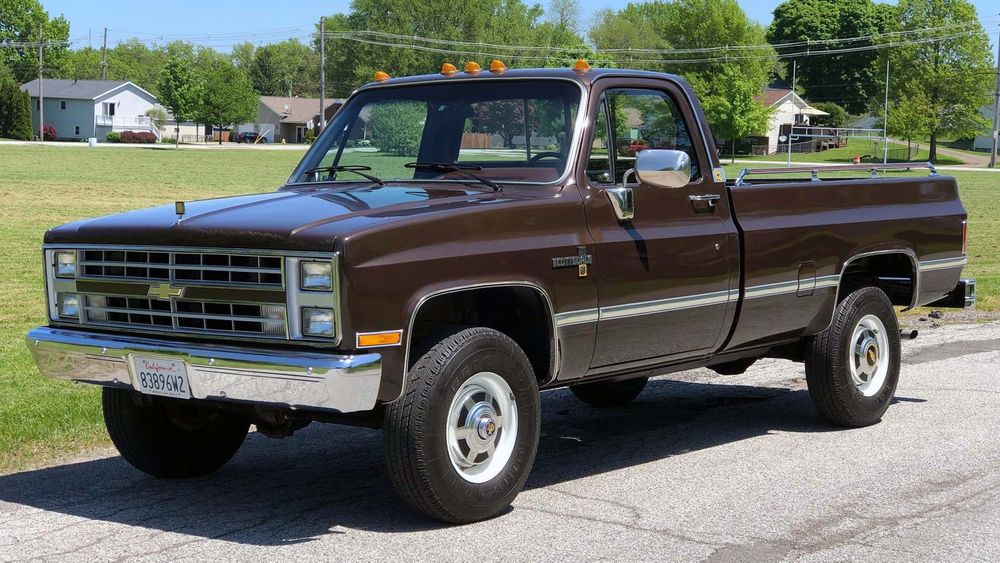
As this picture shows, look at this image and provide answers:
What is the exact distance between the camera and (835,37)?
121 m

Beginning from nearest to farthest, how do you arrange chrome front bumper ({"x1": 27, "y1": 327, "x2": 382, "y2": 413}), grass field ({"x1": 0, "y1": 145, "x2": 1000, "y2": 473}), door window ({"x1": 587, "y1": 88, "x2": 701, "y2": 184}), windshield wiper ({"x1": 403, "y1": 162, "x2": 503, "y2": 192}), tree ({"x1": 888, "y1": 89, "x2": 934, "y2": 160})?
1. chrome front bumper ({"x1": 27, "y1": 327, "x2": 382, "y2": 413})
2. windshield wiper ({"x1": 403, "y1": 162, "x2": 503, "y2": 192})
3. door window ({"x1": 587, "y1": 88, "x2": 701, "y2": 184})
4. grass field ({"x1": 0, "y1": 145, "x2": 1000, "y2": 473})
5. tree ({"x1": 888, "y1": 89, "x2": 934, "y2": 160})

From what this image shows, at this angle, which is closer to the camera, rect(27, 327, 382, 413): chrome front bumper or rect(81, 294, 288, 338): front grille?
rect(27, 327, 382, 413): chrome front bumper

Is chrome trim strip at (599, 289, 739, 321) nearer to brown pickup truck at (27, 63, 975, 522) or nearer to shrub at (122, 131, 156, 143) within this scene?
brown pickup truck at (27, 63, 975, 522)

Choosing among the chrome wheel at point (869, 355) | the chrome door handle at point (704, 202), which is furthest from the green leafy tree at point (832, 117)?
the chrome door handle at point (704, 202)

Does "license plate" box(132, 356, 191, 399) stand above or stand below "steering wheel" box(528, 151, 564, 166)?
below

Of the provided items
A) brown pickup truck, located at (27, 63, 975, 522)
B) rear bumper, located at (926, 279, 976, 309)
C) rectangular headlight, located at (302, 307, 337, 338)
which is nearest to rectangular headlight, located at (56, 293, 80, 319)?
brown pickup truck, located at (27, 63, 975, 522)

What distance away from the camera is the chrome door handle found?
22.1ft

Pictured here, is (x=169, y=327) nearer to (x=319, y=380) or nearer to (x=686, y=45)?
(x=319, y=380)

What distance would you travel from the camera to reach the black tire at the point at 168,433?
621 centimetres

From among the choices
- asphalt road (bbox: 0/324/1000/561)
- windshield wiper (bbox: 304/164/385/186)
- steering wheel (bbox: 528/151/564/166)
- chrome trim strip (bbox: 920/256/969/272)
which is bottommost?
asphalt road (bbox: 0/324/1000/561)

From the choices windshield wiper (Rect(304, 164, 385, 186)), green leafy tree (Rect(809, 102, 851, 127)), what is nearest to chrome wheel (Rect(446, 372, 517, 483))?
windshield wiper (Rect(304, 164, 385, 186))

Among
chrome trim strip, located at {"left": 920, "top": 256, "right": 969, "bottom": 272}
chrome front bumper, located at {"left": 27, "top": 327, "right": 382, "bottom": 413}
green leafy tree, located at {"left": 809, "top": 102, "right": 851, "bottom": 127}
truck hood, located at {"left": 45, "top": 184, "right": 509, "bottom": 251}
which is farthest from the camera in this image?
green leafy tree, located at {"left": 809, "top": 102, "right": 851, "bottom": 127}

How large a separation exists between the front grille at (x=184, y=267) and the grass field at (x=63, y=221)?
1.52m

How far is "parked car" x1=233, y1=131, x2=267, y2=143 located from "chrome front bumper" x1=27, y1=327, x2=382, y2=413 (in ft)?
389
